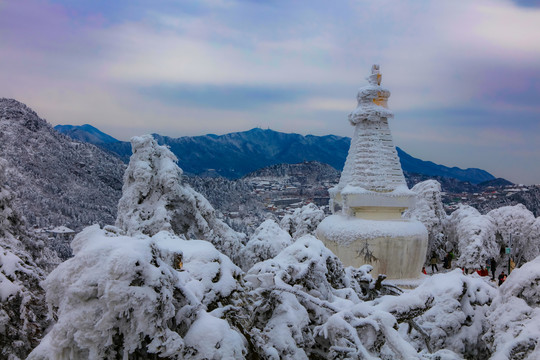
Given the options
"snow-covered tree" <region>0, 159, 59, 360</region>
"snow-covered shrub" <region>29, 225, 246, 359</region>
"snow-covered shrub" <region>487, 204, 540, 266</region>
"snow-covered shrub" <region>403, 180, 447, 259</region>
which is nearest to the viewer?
"snow-covered shrub" <region>29, 225, 246, 359</region>

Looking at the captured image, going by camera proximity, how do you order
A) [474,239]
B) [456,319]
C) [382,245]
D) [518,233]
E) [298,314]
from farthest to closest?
1. [518,233]
2. [474,239]
3. [382,245]
4. [456,319]
5. [298,314]

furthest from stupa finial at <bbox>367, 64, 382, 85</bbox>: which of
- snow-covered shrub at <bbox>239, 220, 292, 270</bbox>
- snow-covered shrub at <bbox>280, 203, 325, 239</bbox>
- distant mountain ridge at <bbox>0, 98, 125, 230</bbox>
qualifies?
distant mountain ridge at <bbox>0, 98, 125, 230</bbox>

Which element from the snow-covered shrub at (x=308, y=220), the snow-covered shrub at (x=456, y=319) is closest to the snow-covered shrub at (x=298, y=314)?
the snow-covered shrub at (x=456, y=319)

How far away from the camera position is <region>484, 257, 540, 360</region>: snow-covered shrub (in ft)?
14.6

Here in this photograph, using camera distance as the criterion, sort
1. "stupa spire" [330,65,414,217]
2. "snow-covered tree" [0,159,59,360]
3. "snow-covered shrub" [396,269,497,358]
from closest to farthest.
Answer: "snow-covered shrub" [396,269,497,358] < "snow-covered tree" [0,159,59,360] < "stupa spire" [330,65,414,217]

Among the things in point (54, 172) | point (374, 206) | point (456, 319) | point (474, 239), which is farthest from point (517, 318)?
point (54, 172)

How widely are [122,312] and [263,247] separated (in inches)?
501

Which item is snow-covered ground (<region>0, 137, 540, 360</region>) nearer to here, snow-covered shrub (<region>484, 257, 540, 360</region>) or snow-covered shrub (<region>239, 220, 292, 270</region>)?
snow-covered shrub (<region>484, 257, 540, 360</region>)

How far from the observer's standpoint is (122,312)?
9.81ft

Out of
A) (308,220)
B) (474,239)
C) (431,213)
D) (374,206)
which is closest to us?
(374,206)

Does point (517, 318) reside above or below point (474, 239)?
above

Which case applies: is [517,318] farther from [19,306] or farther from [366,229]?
[366,229]

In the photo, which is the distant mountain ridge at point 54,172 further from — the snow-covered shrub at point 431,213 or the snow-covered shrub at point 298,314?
the snow-covered shrub at point 298,314

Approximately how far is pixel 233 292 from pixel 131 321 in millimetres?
1919
